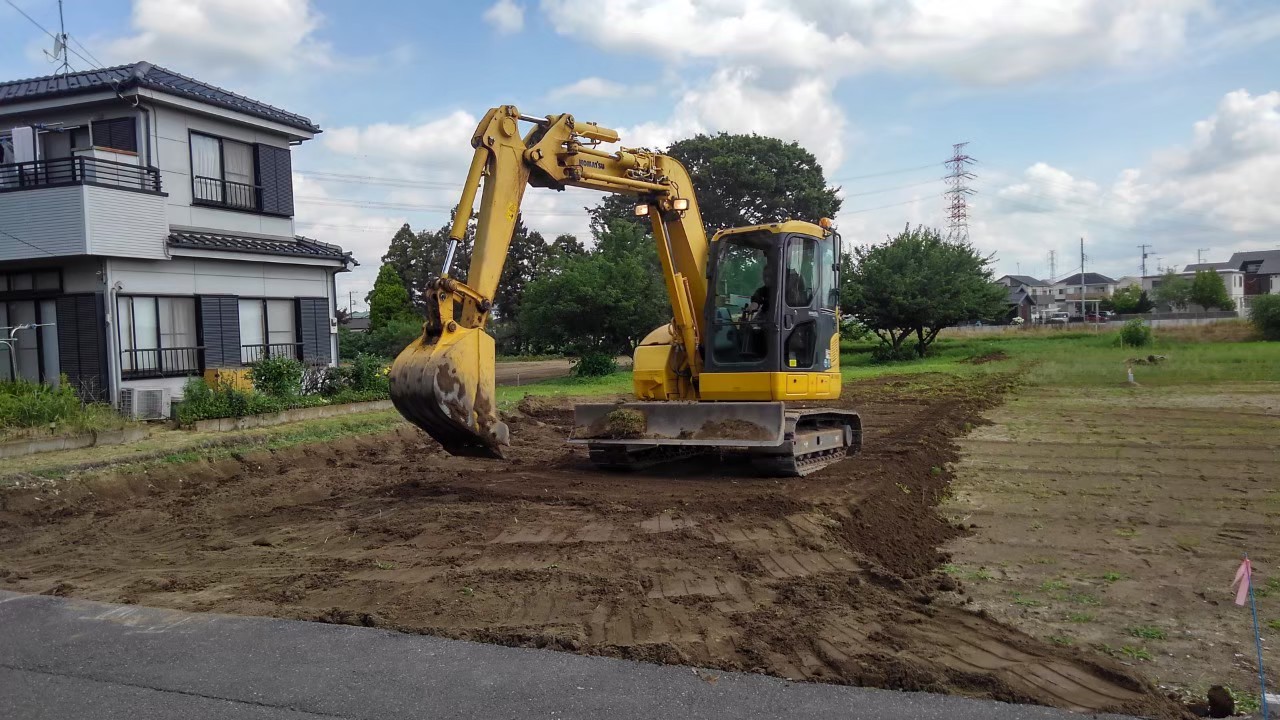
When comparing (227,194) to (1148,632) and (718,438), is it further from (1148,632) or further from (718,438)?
(1148,632)

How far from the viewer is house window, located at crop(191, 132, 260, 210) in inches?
721

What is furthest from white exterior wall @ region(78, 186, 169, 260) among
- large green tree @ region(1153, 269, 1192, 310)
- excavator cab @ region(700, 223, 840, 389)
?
large green tree @ region(1153, 269, 1192, 310)

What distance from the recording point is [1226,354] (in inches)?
1203

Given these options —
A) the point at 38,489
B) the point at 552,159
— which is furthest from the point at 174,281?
the point at 552,159

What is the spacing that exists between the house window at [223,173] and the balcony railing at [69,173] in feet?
5.68

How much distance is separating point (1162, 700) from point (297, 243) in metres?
19.2

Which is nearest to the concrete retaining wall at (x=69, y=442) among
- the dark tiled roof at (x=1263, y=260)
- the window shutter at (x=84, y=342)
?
the window shutter at (x=84, y=342)

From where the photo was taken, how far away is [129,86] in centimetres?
1667

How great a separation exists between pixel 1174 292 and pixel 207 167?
87.7 m

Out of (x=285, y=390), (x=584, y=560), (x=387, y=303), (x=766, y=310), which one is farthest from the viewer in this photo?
(x=387, y=303)

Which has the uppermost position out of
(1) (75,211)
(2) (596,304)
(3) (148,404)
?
(1) (75,211)

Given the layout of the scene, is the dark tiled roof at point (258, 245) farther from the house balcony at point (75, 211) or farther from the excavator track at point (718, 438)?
the excavator track at point (718, 438)

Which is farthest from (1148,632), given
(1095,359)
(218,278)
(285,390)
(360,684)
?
(1095,359)

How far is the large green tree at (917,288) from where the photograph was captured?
3600cm
